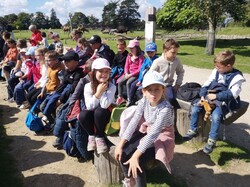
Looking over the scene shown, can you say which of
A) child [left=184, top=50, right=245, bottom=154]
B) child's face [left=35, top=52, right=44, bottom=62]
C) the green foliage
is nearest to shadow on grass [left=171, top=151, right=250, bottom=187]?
the green foliage

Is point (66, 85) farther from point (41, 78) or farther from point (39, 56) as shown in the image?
point (39, 56)

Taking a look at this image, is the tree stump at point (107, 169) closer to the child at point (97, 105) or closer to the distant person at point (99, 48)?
the child at point (97, 105)

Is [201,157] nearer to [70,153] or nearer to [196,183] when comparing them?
[196,183]

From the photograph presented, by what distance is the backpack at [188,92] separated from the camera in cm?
480

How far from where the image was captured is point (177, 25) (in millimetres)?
23531

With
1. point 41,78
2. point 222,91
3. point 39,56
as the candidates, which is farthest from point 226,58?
point 39,56

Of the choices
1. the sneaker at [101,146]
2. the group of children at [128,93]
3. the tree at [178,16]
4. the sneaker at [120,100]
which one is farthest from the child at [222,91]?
the tree at [178,16]

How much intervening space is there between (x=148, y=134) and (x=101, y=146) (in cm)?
88

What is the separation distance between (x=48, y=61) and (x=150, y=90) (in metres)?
3.16

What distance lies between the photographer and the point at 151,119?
119 inches

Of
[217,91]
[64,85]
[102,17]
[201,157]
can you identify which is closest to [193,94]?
[217,91]

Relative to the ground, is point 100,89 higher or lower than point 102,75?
lower

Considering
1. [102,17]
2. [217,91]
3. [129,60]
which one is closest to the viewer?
[217,91]

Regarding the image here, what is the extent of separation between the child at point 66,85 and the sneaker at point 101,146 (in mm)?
1411
